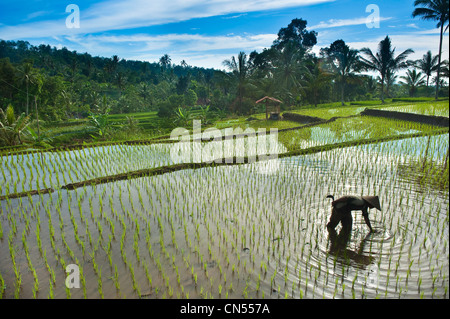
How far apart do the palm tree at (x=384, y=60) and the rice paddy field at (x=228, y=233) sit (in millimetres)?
14720

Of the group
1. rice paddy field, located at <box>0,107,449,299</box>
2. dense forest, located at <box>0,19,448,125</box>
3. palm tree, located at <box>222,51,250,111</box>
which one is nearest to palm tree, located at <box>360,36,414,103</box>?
dense forest, located at <box>0,19,448,125</box>

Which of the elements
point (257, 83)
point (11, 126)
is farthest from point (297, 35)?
point (11, 126)

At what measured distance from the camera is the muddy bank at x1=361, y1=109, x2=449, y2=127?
30.6 ft

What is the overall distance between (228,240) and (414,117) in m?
9.66

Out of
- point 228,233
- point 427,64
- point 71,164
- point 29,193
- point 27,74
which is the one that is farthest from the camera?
point 427,64

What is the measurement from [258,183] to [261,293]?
2.96 m

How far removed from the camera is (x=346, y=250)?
319 centimetres

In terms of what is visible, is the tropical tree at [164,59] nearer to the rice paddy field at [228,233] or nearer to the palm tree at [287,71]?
the palm tree at [287,71]

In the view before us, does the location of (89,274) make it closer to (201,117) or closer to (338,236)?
(338,236)

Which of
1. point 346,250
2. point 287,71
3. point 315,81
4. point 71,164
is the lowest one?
point 346,250

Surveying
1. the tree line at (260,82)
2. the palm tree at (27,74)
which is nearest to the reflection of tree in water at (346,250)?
the tree line at (260,82)

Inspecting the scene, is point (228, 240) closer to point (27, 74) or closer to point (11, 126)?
point (11, 126)

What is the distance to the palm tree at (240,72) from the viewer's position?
721 inches

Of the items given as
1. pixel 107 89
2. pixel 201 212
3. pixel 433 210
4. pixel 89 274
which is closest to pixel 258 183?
pixel 201 212
